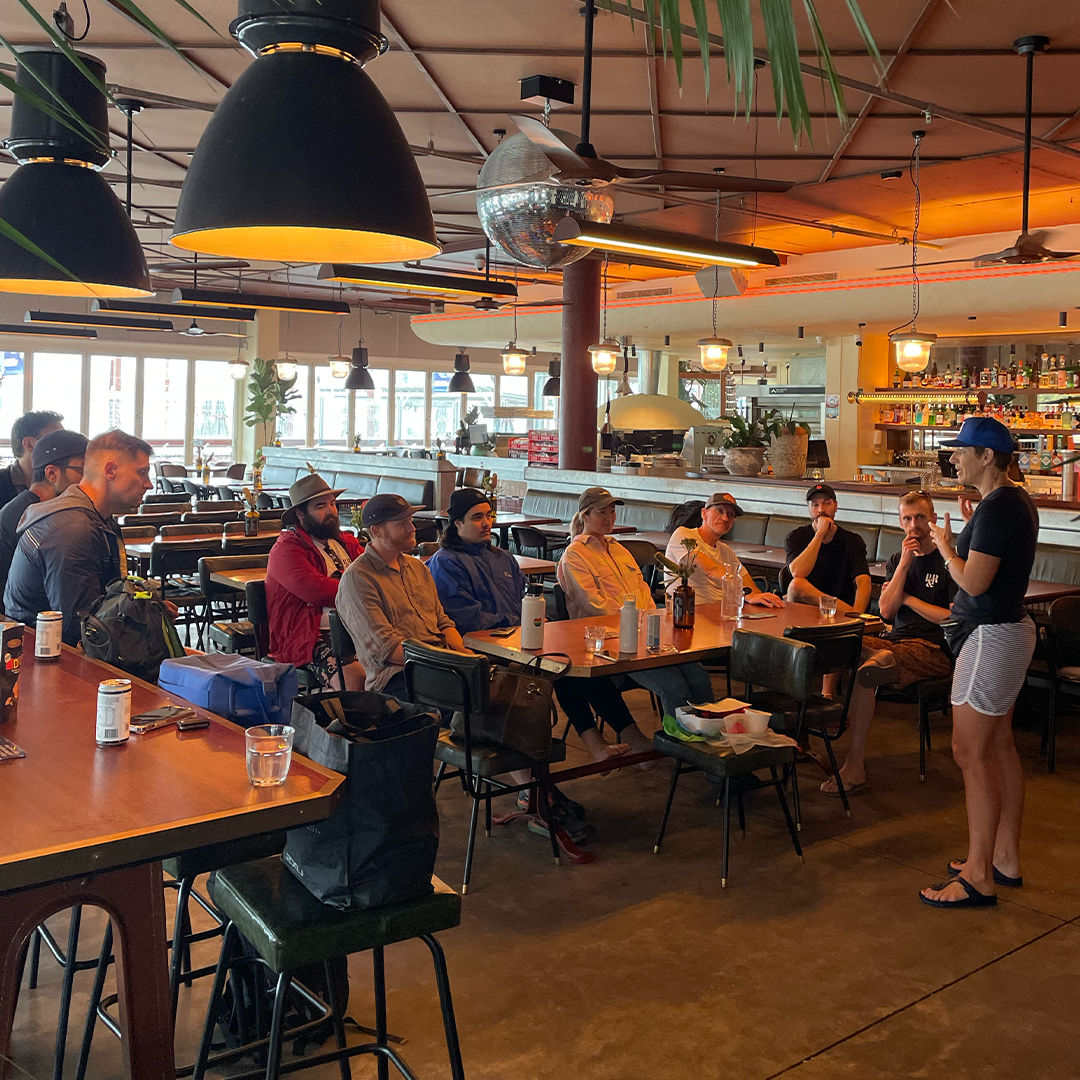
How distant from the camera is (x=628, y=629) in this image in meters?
4.36

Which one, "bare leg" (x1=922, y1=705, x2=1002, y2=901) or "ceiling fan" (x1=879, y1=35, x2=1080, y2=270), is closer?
"bare leg" (x1=922, y1=705, x2=1002, y2=901)

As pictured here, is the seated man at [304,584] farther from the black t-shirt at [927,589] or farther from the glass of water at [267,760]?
the black t-shirt at [927,589]

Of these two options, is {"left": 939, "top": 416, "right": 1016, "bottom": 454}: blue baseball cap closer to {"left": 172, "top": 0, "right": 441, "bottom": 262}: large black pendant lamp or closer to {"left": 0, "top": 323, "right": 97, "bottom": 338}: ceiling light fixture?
{"left": 172, "top": 0, "right": 441, "bottom": 262}: large black pendant lamp

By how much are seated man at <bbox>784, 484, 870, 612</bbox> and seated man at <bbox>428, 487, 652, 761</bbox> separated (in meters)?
1.37

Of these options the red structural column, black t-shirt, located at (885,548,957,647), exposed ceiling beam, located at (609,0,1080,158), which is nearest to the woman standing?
black t-shirt, located at (885,548,957,647)

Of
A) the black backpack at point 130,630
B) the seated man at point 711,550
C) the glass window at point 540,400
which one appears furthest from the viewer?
the glass window at point 540,400

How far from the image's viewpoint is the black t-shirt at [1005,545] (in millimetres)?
3699

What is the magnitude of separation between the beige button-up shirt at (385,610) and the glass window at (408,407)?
16763 mm

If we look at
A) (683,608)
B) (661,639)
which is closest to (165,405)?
(683,608)

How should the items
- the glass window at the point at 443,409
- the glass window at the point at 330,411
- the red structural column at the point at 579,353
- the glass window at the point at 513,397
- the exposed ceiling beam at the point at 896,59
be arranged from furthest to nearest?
1. the glass window at the point at 513,397
2. the glass window at the point at 443,409
3. the glass window at the point at 330,411
4. the red structural column at the point at 579,353
5. the exposed ceiling beam at the point at 896,59

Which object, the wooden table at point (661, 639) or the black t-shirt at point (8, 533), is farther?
the black t-shirt at point (8, 533)

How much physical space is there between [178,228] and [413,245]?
44 cm

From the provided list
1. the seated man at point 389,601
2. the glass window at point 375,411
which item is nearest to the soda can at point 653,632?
the seated man at point 389,601

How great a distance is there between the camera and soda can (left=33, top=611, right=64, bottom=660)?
332 cm
